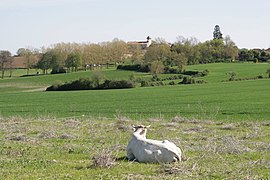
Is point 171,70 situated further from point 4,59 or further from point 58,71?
point 4,59

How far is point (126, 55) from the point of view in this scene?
137125mm

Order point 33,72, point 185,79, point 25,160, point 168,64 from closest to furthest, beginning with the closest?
point 25,160, point 185,79, point 168,64, point 33,72

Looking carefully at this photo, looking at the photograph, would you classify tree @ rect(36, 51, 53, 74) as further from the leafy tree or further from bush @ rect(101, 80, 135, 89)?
bush @ rect(101, 80, 135, 89)

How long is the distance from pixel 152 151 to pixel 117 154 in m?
1.43

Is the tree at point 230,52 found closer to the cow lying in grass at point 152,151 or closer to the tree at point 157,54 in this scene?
the tree at point 157,54

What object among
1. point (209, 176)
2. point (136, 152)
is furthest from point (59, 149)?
point (209, 176)

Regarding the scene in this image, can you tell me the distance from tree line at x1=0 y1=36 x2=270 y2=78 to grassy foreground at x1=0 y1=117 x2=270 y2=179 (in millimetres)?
81832

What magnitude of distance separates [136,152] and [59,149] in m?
2.94

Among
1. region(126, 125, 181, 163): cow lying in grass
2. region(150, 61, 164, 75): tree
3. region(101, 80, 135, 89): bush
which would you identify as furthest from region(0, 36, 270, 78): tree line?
region(126, 125, 181, 163): cow lying in grass

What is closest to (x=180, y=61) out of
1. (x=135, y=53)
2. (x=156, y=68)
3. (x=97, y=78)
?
(x=156, y=68)

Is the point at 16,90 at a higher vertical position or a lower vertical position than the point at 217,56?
lower

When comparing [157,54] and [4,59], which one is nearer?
[157,54]

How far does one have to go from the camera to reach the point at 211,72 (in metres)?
96.4

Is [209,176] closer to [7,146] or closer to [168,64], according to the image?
[7,146]
